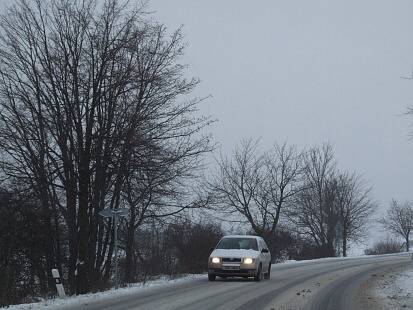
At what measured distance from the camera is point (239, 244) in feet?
72.2

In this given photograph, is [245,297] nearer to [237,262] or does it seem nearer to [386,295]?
[386,295]

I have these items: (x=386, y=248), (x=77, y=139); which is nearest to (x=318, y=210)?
(x=386, y=248)

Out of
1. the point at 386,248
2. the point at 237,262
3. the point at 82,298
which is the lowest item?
the point at 82,298

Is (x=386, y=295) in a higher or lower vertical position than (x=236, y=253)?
lower

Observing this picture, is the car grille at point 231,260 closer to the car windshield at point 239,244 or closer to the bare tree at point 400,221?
the car windshield at point 239,244

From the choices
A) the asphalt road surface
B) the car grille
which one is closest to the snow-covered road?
the asphalt road surface

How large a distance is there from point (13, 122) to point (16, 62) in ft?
7.44

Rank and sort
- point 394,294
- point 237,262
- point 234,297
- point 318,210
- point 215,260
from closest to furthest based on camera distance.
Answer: point 234,297 < point 394,294 < point 237,262 < point 215,260 < point 318,210

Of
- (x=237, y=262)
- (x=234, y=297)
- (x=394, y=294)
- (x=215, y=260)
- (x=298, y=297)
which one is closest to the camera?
(x=234, y=297)

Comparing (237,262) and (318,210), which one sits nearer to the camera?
(237,262)

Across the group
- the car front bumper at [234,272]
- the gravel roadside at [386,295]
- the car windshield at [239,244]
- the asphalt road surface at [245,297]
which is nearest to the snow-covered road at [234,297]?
the asphalt road surface at [245,297]

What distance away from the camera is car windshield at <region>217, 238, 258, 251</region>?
2184 cm

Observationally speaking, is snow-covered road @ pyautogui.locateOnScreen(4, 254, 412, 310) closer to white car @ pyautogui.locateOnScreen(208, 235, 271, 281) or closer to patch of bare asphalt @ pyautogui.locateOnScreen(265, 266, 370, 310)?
patch of bare asphalt @ pyautogui.locateOnScreen(265, 266, 370, 310)

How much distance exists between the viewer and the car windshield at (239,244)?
2184 cm
